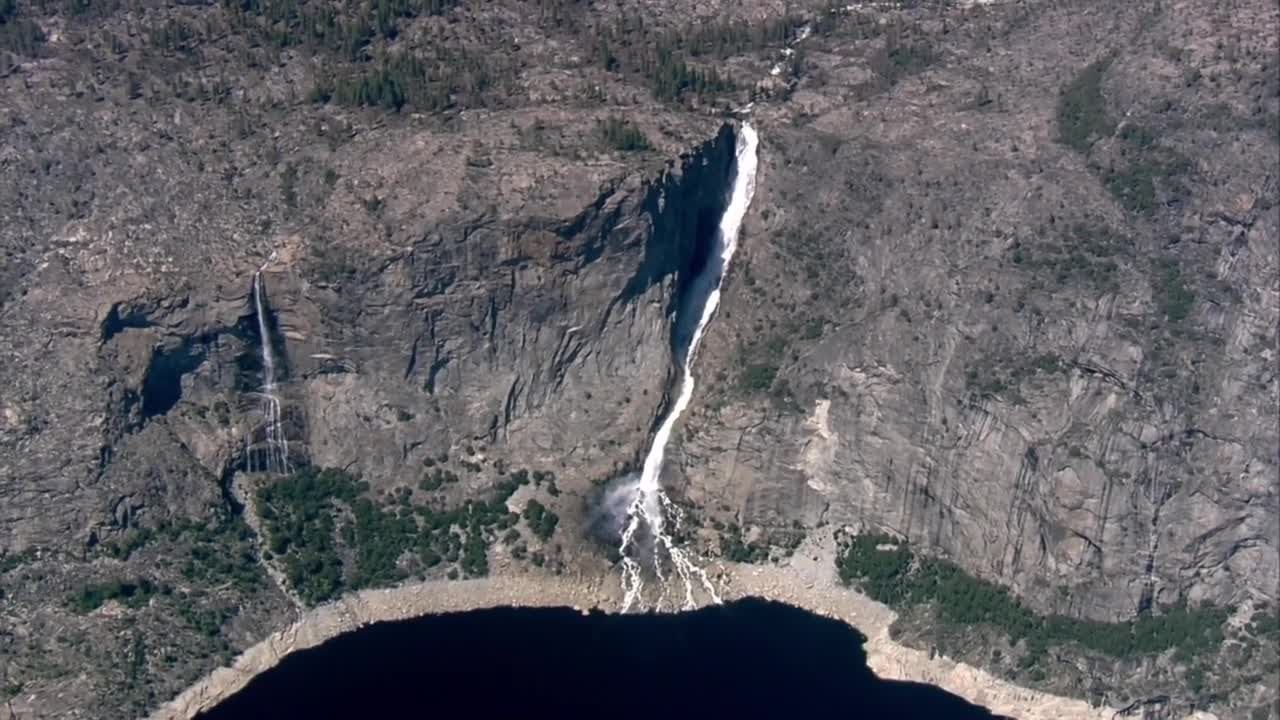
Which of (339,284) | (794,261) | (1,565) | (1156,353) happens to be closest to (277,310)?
(339,284)

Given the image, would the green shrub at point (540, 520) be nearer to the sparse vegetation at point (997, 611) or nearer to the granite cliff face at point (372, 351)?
the granite cliff face at point (372, 351)

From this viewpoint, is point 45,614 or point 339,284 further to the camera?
point 339,284

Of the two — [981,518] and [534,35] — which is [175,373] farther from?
[981,518]

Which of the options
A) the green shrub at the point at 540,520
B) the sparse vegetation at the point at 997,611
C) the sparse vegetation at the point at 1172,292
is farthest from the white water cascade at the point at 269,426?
the sparse vegetation at the point at 1172,292

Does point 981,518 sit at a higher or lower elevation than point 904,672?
higher

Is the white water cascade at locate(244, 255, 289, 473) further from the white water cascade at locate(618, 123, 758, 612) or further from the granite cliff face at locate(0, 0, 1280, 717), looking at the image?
the white water cascade at locate(618, 123, 758, 612)

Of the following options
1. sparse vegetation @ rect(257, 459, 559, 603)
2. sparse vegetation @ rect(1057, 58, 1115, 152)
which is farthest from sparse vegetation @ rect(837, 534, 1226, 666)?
sparse vegetation @ rect(1057, 58, 1115, 152)

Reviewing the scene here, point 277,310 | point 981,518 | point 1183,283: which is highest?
point 1183,283
